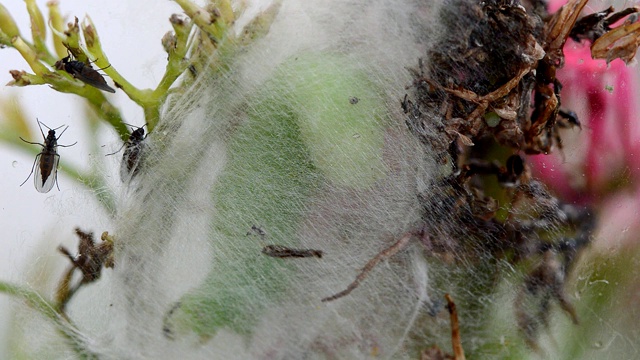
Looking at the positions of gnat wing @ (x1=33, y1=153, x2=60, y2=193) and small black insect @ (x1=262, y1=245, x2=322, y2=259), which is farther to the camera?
gnat wing @ (x1=33, y1=153, x2=60, y2=193)

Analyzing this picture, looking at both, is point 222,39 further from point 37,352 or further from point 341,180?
point 37,352

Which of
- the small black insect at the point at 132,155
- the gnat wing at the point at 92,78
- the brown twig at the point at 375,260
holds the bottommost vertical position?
the brown twig at the point at 375,260

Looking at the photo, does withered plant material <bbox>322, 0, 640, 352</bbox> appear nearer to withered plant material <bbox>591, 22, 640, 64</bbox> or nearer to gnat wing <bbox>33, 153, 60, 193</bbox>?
withered plant material <bbox>591, 22, 640, 64</bbox>

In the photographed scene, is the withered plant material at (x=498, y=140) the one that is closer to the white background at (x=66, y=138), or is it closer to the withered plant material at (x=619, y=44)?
the withered plant material at (x=619, y=44)

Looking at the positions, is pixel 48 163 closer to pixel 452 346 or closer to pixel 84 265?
pixel 84 265

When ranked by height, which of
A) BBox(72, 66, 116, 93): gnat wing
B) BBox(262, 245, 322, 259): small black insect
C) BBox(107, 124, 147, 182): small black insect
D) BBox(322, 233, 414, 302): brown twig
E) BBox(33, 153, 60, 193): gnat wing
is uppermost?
BBox(72, 66, 116, 93): gnat wing

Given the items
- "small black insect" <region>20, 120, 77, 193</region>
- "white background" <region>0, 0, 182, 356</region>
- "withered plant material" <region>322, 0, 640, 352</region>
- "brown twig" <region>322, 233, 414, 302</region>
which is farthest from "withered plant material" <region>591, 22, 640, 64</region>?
"small black insect" <region>20, 120, 77, 193</region>

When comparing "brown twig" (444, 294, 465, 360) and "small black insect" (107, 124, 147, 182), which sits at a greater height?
"small black insect" (107, 124, 147, 182)

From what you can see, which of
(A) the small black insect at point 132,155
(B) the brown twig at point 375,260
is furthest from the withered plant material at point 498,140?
(A) the small black insect at point 132,155
